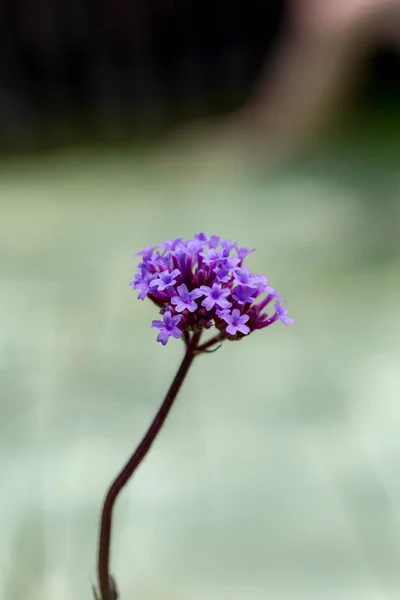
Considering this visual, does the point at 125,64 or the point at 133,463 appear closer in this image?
the point at 133,463

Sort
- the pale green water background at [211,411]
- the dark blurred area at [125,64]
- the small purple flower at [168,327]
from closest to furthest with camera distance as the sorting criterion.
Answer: the small purple flower at [168,327], the pale green water background at [211,411], the dark blurred area at [125,64]

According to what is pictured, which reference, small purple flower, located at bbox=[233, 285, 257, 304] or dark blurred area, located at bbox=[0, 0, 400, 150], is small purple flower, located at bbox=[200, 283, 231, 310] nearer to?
small purple flower, located at bbox=[233, 285, 257, 304]

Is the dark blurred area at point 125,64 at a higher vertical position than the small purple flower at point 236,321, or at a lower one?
higher

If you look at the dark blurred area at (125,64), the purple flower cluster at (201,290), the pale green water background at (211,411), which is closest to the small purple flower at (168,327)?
the purple flower cluster at (201,290)

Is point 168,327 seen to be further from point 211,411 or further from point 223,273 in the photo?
point 211,411

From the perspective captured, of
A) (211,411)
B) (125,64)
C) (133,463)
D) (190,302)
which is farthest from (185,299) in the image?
(125,64)

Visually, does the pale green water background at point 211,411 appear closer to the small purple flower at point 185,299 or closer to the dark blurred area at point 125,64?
the small purple flower at point 185,299

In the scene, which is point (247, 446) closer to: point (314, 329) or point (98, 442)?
point (98, 442)

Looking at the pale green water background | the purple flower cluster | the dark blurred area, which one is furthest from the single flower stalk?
the dark blurred area
